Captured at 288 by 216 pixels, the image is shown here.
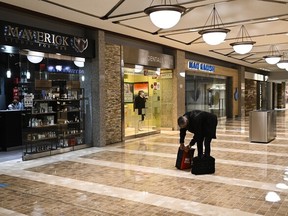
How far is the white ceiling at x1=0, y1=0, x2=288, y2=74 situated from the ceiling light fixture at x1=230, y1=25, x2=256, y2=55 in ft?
0.50

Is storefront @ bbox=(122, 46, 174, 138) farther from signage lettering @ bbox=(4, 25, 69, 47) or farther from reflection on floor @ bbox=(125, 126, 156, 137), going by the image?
signage lettering @ bbox=(4, 25, 69, 47)

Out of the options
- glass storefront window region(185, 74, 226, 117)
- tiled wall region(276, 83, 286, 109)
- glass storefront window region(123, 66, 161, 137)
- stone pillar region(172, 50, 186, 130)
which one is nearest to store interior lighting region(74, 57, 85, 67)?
glass storefront window region(123, 66, 161, 137)

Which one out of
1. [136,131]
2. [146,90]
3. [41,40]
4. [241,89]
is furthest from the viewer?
[241,89]

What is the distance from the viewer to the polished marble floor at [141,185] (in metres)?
3.85

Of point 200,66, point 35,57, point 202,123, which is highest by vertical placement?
point 200,66

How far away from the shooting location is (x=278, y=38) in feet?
33.9

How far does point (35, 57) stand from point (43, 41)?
43 cm

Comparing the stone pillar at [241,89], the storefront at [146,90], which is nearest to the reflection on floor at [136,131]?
the storefront at [146,90]

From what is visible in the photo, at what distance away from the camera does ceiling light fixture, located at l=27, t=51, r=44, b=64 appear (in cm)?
709

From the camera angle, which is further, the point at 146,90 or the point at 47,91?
the point at 146,90

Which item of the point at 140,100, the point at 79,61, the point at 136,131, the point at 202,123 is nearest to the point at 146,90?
the point at 140,100

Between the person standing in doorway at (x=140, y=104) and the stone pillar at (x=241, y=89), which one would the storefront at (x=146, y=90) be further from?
the stone pillar at (x=241, y=89)

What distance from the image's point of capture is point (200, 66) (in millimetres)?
14281

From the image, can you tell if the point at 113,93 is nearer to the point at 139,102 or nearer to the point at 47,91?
the point at 139,102
